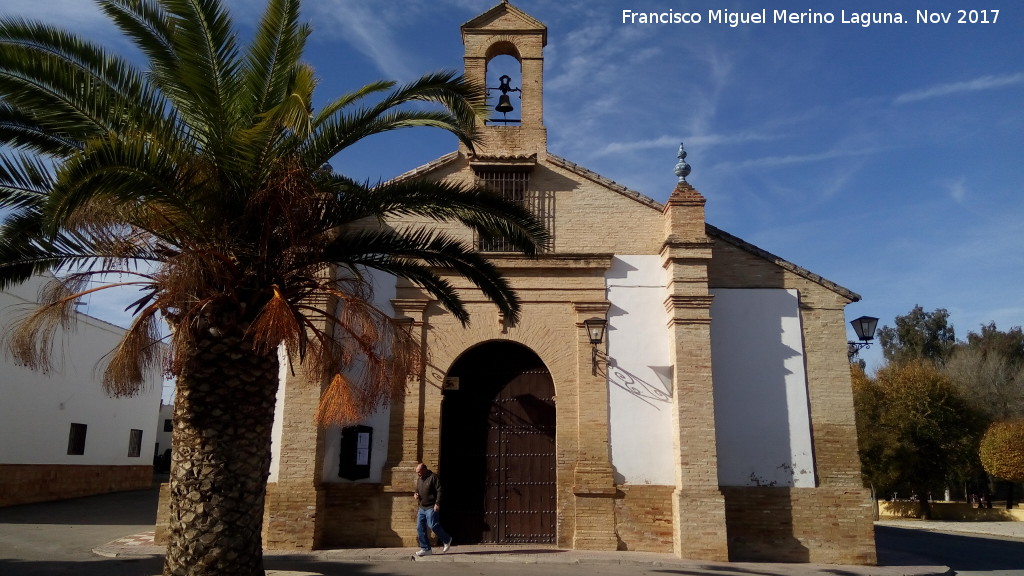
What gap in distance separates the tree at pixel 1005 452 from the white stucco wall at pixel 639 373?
17.8 m

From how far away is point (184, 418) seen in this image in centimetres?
676

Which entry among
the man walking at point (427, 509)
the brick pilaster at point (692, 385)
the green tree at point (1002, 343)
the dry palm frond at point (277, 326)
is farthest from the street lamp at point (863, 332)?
the green tree at point (1002, 343)

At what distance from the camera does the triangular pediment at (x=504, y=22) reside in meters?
12.9

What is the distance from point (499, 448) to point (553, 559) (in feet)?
6.91

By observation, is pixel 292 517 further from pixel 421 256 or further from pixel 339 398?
pixel 421 256

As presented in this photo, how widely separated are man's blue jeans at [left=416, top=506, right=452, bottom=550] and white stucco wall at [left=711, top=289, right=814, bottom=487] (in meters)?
4.23

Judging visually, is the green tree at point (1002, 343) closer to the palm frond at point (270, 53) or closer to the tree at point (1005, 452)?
the tree at point (1005, 452)

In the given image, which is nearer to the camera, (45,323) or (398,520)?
(45,323)

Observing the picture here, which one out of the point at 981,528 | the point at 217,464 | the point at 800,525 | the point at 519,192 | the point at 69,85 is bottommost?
the point at 981,528

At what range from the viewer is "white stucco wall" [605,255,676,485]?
11.4m

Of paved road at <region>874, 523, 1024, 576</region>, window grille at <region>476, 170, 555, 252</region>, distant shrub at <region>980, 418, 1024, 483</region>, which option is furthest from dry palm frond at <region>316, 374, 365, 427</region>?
distant shrub at <region>980, 418, 1024, 483</region>

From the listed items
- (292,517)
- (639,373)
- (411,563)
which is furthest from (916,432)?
(292,517)

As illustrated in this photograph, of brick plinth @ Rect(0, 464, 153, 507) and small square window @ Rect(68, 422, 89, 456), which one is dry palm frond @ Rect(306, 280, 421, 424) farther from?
small square window @ Rect(68, 422, 89, 456)

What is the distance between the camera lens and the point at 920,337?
4644 cm
